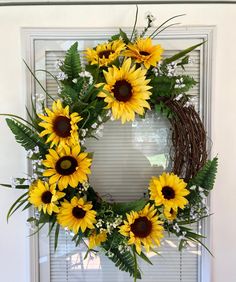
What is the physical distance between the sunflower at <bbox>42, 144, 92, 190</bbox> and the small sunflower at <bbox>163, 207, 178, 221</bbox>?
330 millimetres

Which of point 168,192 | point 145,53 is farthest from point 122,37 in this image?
point 168,192

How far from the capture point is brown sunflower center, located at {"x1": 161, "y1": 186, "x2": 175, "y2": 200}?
45.4 inches

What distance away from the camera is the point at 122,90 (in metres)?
1.12

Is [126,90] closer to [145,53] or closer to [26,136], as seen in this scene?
[145,53]

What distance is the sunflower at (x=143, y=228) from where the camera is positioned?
1.14 m

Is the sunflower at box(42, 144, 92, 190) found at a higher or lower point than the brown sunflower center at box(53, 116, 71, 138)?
lower

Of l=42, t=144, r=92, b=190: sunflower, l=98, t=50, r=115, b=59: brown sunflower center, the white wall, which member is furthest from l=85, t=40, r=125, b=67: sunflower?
l=42, t=144, r=92, b=190: sunflower

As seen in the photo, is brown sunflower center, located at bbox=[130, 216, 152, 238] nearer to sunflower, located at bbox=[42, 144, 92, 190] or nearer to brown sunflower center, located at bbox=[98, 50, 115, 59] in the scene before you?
sunflower, located at bbox=[42, 144, 92, 190]

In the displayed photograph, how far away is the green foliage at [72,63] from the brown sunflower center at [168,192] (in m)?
0.55

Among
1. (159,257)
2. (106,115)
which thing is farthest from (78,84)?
(159,257)

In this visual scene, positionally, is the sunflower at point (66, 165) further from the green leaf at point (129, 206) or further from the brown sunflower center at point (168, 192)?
the brown sunflower center at point (168, 192)

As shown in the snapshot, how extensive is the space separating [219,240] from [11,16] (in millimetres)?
1348

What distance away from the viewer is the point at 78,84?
116 cm

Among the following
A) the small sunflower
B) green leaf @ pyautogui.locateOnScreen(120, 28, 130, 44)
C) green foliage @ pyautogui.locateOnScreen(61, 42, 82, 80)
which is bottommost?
the small sunflower
